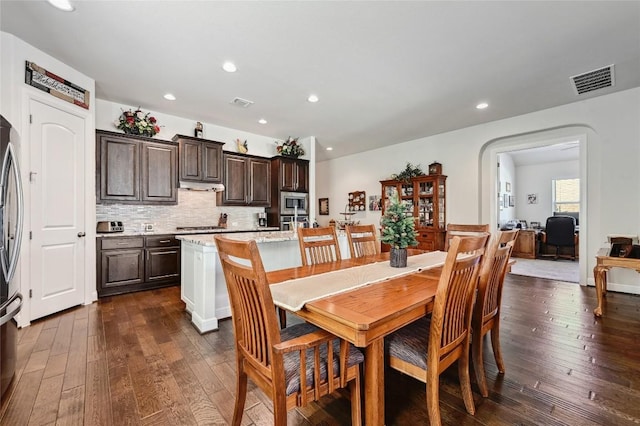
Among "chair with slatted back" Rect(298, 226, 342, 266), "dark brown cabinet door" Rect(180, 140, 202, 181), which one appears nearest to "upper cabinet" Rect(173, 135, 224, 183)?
A: "dark brown cabinet door" Rect(180, 140, 202, 181)

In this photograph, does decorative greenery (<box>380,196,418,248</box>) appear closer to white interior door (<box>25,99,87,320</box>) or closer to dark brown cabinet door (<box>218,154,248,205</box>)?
white interior door (<box>25,99,87,320</box>)

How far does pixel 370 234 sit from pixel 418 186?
341 cm

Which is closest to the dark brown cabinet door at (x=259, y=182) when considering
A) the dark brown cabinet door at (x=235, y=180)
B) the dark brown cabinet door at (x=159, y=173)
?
the dark brown cabinet door at (x=235, y=180)

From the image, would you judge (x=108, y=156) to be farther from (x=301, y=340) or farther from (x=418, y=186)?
(x=418, y=186)

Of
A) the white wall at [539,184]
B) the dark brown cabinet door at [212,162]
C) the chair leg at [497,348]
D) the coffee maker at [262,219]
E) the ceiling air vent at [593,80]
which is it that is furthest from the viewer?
the white wall at [539,184]

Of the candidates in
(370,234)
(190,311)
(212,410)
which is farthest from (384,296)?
(190,311)

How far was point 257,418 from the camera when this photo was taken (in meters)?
1.58

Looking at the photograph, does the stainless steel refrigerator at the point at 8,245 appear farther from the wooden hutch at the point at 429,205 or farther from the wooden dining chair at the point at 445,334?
the wooden hutch at the point at 429,205

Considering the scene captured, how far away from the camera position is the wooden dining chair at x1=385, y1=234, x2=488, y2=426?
4.31 ft

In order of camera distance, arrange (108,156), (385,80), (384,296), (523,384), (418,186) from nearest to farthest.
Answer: (384,296) → (523,384) → (385,80) → (108,156) → (418,186)

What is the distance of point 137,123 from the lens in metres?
4.28

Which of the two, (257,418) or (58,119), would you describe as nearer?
(257,418)

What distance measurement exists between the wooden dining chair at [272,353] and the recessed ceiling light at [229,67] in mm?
2586

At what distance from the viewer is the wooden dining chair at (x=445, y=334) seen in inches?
51.7
